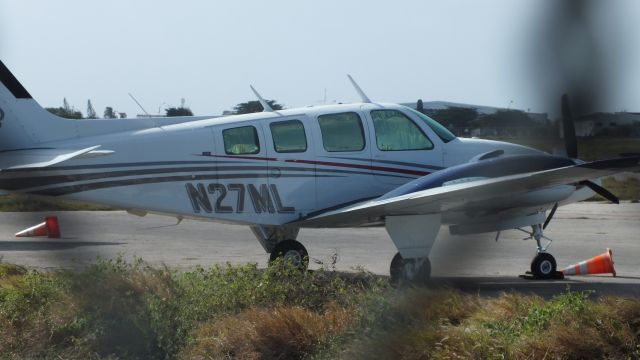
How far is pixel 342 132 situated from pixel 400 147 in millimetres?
790

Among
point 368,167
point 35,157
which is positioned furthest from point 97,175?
point 368,167

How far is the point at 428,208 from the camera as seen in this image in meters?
9.91

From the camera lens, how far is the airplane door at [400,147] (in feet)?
38.3

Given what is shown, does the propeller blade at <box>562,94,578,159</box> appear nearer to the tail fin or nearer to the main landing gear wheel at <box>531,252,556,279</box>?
the tail fin

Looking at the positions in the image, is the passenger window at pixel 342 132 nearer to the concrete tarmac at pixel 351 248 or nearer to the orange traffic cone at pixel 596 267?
the concrete tarmac at pixel 351 248

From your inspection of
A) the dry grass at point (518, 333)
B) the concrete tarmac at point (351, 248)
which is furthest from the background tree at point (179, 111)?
the dry grass at point (518, 333)

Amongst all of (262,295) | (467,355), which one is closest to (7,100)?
(262,295)

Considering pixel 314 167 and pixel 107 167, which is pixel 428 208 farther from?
pixel 107 167

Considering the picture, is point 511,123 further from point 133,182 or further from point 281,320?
point 133,182

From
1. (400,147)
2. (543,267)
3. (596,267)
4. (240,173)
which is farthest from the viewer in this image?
(596,267)

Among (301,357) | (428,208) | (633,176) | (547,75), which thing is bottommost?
(301,357)

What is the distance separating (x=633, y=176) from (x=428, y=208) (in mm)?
4133

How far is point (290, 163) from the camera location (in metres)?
11.5

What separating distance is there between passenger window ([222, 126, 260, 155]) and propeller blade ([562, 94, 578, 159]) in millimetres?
6790
